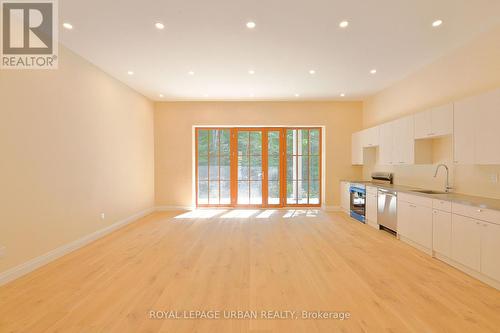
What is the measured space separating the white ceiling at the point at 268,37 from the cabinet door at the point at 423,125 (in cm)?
99

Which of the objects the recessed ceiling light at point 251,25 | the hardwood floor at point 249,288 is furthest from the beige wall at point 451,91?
the recessed ceiling light at point 251,25

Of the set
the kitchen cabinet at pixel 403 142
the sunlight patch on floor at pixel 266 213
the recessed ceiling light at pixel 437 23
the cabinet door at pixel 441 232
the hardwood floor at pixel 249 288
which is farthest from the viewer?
the sunlight patch on floor at pixel 266 213

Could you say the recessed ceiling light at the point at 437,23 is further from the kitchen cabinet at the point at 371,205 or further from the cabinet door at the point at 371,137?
the kitchen cabinet at the point at 371,205

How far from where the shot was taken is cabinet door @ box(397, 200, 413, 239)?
3.64 m

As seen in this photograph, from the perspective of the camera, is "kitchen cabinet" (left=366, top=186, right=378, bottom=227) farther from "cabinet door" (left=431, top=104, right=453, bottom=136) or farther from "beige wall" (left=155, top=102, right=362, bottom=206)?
"cabinet door" (left=431, top=104, right=453, bottom=136)

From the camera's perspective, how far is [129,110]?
5.11 metres

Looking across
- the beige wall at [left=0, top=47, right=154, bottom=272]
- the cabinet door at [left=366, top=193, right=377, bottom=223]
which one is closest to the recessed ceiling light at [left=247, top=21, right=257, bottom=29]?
the beige wall at [left=0, top=47, right=154, bottom=272]

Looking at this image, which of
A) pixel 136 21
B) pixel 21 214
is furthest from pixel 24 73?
pixel 21 214

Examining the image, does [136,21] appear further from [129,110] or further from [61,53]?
[129,110]

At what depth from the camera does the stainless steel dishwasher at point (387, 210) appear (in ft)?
13.2

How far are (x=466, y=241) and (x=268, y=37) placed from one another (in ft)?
11.9

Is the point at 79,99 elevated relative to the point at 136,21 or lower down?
lower down

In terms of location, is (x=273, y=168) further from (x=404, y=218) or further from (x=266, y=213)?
(x=404, y=218)

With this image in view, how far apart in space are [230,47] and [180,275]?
3258 mm
